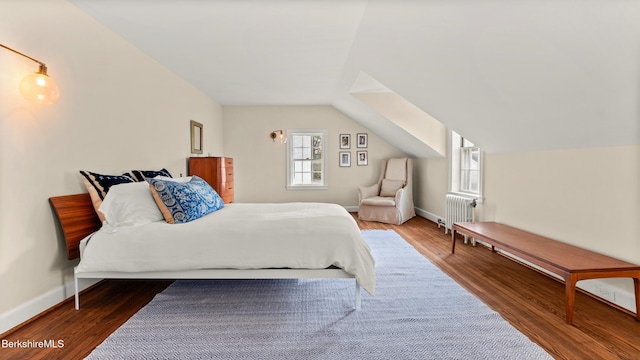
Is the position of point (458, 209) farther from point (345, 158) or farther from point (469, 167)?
point (345, 158)

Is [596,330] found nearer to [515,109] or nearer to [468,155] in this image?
[515,109]

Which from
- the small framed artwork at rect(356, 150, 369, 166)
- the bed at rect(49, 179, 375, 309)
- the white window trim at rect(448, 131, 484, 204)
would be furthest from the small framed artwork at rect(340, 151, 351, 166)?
the bed at rect(49, 179, 375, 309)

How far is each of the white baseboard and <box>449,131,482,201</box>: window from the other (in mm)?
4577

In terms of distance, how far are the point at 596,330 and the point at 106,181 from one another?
3.73 m

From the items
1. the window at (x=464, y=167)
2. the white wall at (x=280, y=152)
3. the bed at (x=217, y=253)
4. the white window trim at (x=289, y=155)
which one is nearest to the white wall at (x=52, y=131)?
the bed at (x=217, y=253)

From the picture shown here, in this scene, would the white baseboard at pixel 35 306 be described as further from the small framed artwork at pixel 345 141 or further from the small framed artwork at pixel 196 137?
the small framed artwork at pixel 345 141

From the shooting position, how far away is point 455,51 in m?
2.64

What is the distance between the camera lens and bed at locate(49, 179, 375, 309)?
2.28m

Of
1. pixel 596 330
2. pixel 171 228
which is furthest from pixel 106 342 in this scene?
pixel 596 330

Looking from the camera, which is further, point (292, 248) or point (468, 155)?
point (468, 155)

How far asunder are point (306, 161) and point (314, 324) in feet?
16.7

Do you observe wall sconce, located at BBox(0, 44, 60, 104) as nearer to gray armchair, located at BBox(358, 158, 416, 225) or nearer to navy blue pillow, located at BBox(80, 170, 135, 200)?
navy blue pillow, located at BBox(80, 170, 135, 200)

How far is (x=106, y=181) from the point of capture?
2.68 meters

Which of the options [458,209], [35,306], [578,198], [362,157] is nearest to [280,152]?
[362,157]
